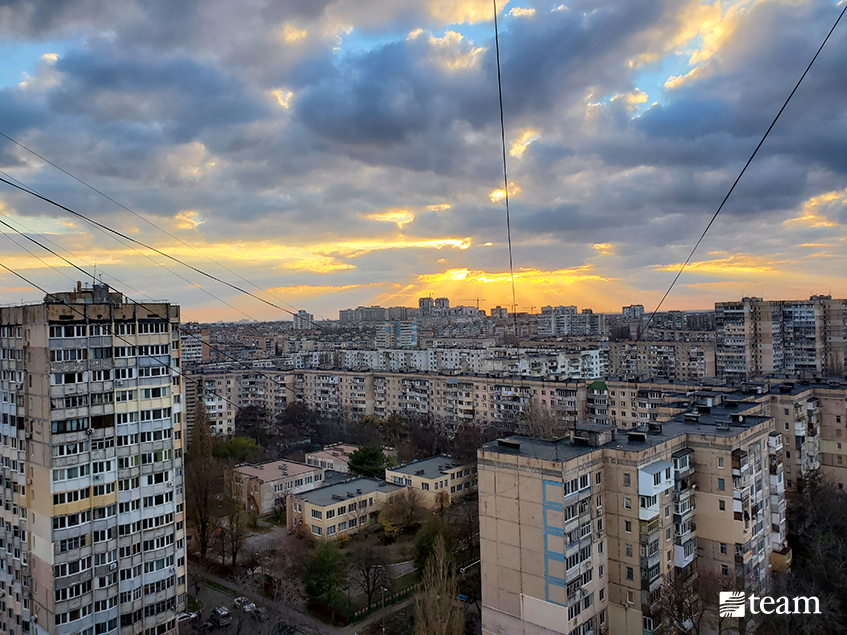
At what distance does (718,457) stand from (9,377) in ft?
48.0

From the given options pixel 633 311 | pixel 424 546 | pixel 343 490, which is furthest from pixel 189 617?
pixel 633 311

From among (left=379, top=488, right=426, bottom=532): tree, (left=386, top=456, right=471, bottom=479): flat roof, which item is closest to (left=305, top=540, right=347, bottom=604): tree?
(left=379, top=488, right=426, bottom=532): tree

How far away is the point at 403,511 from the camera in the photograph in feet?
59.7

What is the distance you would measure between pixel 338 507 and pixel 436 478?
3.83m

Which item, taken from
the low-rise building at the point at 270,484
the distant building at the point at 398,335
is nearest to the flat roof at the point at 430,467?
the low-rise building at the point at 270,484

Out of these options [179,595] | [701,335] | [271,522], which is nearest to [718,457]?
[179,595]

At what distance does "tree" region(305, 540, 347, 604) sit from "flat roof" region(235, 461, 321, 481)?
7.58 metres

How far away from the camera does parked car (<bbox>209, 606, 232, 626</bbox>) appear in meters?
13.1

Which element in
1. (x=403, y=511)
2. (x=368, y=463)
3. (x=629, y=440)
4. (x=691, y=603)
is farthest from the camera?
(x=368, y=463)

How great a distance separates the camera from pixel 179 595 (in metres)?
11.6

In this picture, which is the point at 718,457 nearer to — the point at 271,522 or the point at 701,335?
the point at 271,522

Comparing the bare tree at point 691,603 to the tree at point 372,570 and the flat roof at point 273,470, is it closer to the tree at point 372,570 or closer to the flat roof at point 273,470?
the tree at point 372,570

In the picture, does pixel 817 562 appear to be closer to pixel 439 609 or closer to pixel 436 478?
pixel 439 609

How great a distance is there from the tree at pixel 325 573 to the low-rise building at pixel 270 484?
6.29 m
